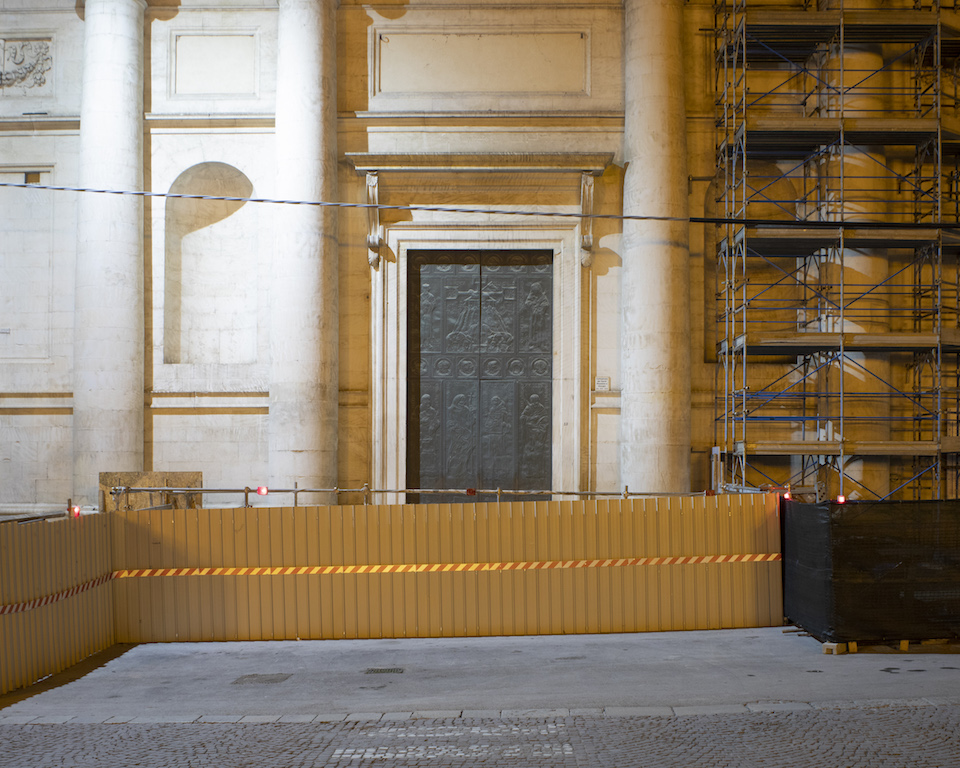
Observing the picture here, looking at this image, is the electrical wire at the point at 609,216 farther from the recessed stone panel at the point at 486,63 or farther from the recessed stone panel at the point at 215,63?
the recessed stone panel at the point at 215,63

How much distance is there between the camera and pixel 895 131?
13828 mm

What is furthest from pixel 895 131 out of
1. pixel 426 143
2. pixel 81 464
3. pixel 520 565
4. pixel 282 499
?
pixel 81 464

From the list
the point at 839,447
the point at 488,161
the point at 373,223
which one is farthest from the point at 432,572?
the point at 488,161

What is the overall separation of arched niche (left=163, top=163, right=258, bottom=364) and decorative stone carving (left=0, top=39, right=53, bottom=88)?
357cm

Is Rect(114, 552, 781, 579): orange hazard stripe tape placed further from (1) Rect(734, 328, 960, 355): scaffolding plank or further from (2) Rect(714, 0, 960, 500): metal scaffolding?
(1) Rect(734, 328, 960, 355): scaffolding plank

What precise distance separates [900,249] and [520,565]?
10.2 m

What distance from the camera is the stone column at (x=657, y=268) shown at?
558 inches

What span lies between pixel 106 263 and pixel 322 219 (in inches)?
164

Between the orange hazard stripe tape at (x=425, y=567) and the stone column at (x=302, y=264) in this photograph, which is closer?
the orange hazard stripe tape at (x=425, y=567)

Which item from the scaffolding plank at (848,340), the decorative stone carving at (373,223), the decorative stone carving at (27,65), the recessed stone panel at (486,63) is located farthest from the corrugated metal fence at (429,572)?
the decorative stone carving at (27,65)

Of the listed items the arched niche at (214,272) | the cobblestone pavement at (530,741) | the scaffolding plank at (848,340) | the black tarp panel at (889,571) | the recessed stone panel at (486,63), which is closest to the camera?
the cobblestone pavement at (530,741)

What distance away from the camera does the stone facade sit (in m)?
14.3

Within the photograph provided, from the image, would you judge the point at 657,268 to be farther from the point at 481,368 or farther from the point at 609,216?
the point at 481,368

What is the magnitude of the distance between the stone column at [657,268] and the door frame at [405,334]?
1091 mm
